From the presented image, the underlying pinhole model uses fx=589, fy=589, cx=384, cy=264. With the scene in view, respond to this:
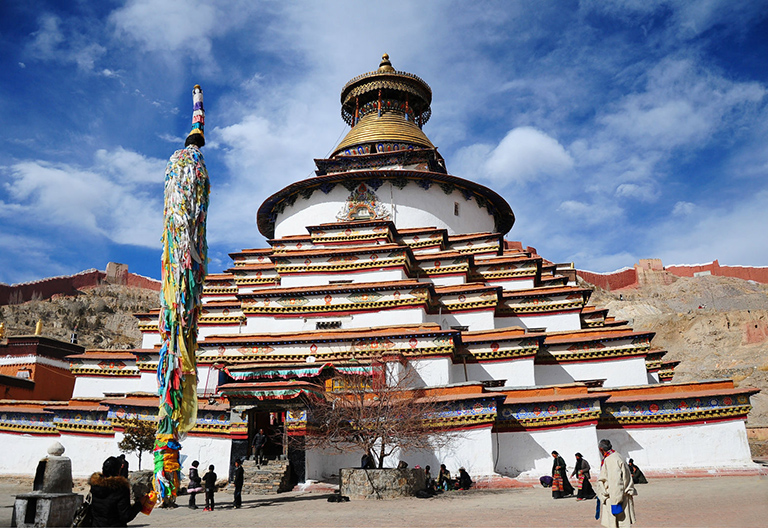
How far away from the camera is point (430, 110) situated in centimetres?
3048

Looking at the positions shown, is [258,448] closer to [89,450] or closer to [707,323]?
[89,450]

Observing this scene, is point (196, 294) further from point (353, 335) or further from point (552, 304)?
point (552, 304)

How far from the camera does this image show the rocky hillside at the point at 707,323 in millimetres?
34594

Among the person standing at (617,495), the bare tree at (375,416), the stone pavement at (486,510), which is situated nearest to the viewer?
the person standing at (617,495)

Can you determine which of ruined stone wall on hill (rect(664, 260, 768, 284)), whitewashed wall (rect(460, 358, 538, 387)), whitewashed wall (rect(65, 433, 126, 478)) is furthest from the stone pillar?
ruined stone wall on hill (rect(664, 260, 768, 284))

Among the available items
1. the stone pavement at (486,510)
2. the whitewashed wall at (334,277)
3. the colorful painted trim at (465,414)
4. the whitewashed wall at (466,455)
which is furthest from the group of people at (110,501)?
the whitewashed wall at (334,277)

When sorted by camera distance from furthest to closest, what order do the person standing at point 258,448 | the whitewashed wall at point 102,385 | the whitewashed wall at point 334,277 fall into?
the whitewashed wall at point 334,277 → the whitewashed wall at point 102,385 → the person standing at point 258,448

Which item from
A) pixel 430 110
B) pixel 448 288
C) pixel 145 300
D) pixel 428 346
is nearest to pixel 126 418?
pixel 428 346

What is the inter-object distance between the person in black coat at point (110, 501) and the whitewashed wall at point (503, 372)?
1203 cm

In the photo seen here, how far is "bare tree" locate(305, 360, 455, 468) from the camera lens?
12344mm

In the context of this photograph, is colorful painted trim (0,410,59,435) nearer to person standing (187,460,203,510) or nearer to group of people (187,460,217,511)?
person standing (187,460,203,510)

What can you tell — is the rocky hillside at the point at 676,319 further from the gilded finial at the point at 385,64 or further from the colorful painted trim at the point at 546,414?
the gilded finial at the point at 385,64

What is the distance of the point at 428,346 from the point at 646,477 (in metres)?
5.98

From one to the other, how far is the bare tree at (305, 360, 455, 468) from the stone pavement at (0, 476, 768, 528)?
4.57ft
